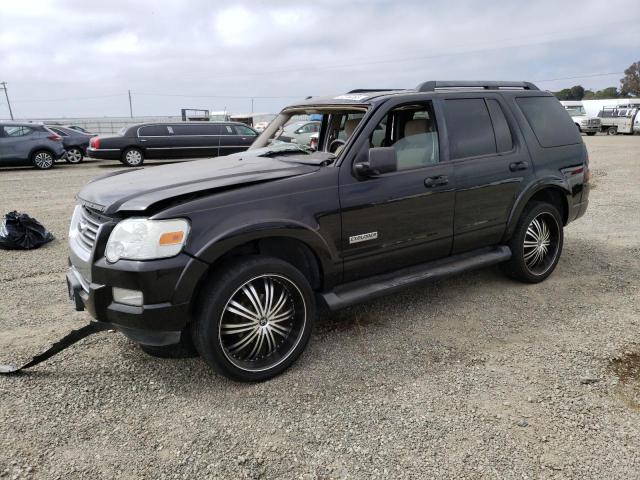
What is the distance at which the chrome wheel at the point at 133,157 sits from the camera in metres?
16.3

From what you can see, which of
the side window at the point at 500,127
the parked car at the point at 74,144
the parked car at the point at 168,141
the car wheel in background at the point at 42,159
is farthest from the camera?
the parked car at the point at 74,144

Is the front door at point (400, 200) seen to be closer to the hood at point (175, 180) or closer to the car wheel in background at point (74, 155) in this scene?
the hood at point (175, 180)

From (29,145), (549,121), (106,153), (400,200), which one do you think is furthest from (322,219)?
(29,145)

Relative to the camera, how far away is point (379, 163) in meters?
3.38

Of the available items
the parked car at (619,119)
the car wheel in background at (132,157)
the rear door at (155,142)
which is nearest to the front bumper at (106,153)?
the car wheel in background at (132,157)

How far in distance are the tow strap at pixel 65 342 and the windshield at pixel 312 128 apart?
81.6 inches

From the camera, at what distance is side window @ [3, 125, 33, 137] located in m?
15.4

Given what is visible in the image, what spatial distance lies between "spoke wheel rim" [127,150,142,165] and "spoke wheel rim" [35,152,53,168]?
99.3 inches

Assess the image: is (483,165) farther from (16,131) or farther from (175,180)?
(16,131)

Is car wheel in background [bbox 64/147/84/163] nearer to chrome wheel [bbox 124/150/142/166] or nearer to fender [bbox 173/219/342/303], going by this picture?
chrome wheel [bbox 124/150/142/166]

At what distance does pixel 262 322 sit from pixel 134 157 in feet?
48.7

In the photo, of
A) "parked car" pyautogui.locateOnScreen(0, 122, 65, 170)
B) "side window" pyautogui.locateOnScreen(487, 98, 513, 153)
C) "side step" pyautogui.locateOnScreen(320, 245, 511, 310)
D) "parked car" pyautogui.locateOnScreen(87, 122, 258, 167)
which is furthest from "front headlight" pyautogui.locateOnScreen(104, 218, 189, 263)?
"parked car" pyautogui.locateOnScreen(0, 122, 65, 170)

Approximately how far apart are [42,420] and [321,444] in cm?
162

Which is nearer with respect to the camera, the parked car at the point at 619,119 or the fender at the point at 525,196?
the fender at the point at 525,196
